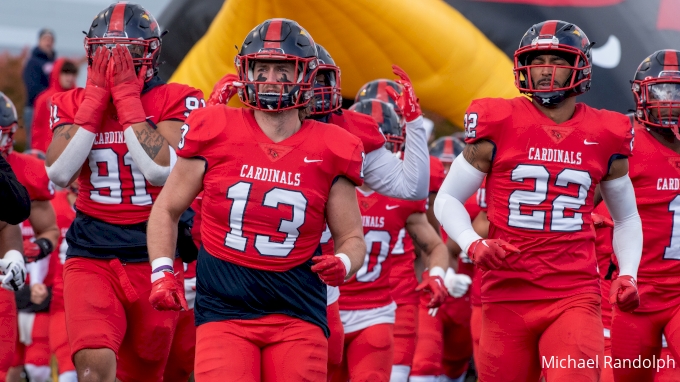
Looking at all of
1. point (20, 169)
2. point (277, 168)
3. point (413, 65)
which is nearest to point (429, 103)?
point (413, 65)

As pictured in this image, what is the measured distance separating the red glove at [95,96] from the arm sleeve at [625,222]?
2265 mm

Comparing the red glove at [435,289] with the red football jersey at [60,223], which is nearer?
the red glove at [435,289]

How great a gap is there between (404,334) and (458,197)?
2103 millimetres

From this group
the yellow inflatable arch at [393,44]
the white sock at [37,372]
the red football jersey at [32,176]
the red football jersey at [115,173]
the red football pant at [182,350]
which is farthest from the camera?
the yellow inflatable arch at [393,44]

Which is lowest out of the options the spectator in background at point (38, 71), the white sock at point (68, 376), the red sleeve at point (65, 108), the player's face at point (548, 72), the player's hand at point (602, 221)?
the white sock at point (68, 376)

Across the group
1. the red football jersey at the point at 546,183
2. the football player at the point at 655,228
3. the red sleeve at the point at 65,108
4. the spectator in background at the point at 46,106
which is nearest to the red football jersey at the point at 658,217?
the football player at the point at 655,228

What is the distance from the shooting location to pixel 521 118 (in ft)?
15.0

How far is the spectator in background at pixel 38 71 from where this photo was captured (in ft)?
40.4

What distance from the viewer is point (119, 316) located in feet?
15.8

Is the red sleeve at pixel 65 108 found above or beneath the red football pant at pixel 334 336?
above

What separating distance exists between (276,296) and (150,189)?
1280mm

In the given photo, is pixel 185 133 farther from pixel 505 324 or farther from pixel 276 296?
pixel 505 324

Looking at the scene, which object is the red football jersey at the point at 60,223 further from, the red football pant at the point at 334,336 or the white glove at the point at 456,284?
the red football pant at the point at 334,336

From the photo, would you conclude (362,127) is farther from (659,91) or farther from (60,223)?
(60,223)
